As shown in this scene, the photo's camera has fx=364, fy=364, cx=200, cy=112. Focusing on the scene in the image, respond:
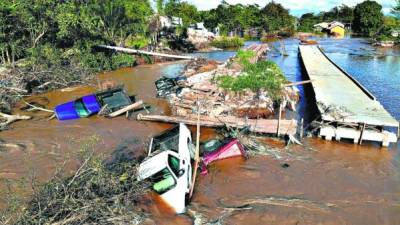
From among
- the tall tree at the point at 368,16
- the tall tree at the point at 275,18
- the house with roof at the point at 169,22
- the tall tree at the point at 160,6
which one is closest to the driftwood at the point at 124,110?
the house with roof at the point at 169,22

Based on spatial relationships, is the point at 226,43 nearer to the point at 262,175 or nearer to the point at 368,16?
the point at 262,175

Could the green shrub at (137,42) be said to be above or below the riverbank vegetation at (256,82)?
above

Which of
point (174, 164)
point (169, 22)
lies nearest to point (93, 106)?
point (174, 164)

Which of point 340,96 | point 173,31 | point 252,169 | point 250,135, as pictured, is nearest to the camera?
point 252,169

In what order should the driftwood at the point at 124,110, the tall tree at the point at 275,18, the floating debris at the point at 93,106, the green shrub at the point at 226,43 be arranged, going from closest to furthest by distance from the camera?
1. the floating debris at the point at 93,106
2. the driftwood at the point at 124,110
3. the green shrub at the point at 226,43
4. the tall tree at the point at 275,18

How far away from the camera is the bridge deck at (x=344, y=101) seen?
14.7 metres

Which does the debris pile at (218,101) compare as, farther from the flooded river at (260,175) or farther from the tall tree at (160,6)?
the tall tree at (160,6)

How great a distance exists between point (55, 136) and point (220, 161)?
23.2 feet

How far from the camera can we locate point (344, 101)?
17.5 metres

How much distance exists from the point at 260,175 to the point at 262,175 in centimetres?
7

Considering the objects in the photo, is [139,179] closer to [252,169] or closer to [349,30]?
[252,169]

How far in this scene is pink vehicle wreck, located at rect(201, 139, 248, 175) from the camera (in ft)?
42.0

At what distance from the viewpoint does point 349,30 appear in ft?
275

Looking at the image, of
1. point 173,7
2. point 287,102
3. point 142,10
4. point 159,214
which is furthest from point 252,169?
point 173,7
